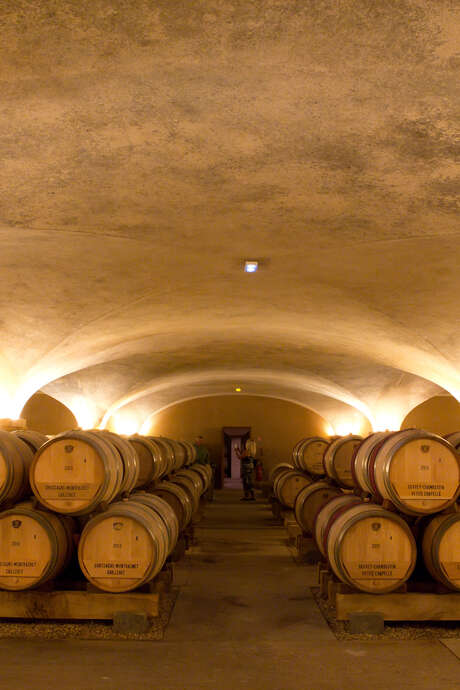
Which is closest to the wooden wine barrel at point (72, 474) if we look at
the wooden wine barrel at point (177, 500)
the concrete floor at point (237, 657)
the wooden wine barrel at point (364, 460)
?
the concrete floor at point (237, 657)

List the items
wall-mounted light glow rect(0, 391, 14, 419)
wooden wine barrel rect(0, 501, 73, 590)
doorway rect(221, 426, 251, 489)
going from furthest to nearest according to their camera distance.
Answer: doorway rect(221, 426, 251, 489) → wall-mounted light glow rect(0, 391, 14, 419) → wooden wine barrel rect(0, 501, 73, 590)

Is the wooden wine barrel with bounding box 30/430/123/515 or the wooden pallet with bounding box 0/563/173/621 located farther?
the wooden wine barrel with bounding box 30/430/123/515

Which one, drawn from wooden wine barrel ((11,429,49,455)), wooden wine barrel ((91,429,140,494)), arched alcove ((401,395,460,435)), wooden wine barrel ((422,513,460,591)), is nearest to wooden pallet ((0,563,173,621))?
wooden wine barrel ((91,429,140,494))

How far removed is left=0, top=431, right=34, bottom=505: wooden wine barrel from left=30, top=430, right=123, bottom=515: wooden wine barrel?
16 centimetres

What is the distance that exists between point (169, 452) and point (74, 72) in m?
6.52

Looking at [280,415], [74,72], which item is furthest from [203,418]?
[74,72]

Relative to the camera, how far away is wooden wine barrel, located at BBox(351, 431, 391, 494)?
565 centimetres

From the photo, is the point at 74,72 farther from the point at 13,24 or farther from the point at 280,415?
the point at 280,415

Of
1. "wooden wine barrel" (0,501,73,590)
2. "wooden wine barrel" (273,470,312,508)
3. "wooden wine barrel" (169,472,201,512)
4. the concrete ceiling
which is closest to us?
the concrete ceiling

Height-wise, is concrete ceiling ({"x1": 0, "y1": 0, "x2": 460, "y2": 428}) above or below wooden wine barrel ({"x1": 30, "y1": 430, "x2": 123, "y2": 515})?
above

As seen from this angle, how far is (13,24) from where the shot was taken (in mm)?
2867

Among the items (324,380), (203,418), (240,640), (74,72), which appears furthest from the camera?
(203,418)

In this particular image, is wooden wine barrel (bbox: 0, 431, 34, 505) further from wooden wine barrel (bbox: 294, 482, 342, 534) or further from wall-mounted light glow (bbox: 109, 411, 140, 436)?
wall-mounted light glow (bbox: 109, 411, 140, 436)

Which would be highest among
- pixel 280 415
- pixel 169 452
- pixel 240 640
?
pixel 280 415
